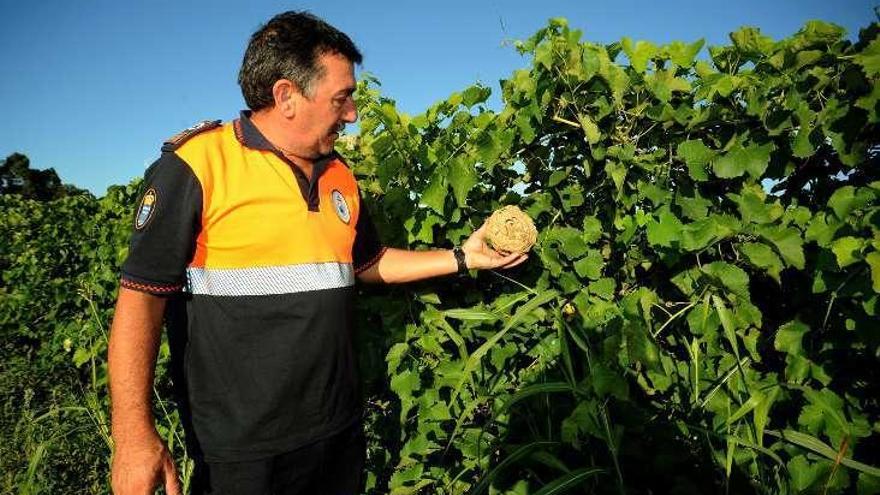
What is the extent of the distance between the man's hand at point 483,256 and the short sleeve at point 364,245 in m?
0.49

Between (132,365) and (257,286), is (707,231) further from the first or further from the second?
(132,365)

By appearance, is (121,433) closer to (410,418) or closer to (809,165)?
(410,418)

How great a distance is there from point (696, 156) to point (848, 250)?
23.0 inches

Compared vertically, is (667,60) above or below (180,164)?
above

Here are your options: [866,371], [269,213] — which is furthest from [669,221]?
[269,213]

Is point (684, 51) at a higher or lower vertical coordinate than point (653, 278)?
higher

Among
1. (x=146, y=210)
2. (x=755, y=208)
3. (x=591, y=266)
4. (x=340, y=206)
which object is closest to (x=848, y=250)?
(x=755, y=208)

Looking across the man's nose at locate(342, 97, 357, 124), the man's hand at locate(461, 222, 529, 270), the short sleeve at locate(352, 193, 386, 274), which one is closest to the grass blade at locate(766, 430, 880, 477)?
the man's hand at locate(461, 222, 529, 270)

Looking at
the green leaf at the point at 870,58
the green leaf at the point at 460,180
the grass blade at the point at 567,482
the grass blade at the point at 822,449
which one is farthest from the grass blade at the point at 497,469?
the green leaf at the point at 870,58

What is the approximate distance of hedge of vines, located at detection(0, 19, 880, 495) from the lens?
1592mm

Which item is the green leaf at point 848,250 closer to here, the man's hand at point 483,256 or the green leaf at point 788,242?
the green leaf at point 788,242

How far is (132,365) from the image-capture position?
1669 millimetres

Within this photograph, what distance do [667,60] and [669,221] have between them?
0.67 metres

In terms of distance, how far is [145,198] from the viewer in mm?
1733
